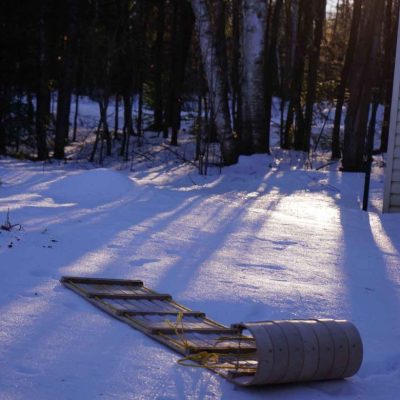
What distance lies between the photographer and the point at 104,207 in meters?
9.61

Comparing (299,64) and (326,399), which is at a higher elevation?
(299,64)

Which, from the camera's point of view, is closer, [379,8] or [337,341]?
[337,341]

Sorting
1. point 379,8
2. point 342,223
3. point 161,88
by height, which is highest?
point 379,8

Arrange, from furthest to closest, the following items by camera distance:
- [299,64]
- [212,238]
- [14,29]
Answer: [299,64], [14,29], [212,238]

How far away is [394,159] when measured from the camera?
39.8ft

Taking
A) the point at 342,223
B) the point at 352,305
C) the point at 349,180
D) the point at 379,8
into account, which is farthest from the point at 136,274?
the point at 379,8

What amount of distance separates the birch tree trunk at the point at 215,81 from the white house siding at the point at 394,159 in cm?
588

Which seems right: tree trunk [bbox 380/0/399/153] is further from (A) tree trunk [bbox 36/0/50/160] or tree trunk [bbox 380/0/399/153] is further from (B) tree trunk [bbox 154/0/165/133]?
(A) tree trunk [bbox 36/0/50/160]

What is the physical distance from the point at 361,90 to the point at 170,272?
11.2 meters

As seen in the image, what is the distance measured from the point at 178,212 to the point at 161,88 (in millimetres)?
20337

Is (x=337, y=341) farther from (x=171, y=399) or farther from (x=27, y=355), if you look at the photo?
(x=27, y=355)

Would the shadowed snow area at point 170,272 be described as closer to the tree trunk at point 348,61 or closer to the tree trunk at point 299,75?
the tree trunk at point 348,61

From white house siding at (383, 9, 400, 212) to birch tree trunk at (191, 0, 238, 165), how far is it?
19.3 feet

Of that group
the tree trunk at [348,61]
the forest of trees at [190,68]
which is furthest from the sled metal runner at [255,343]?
the tree trunk at [348,61]
